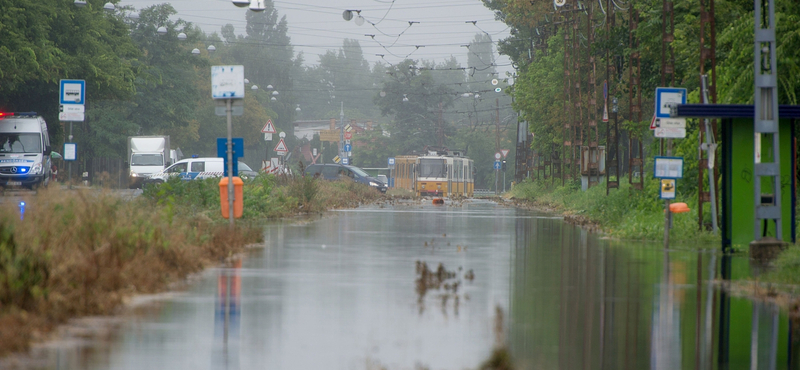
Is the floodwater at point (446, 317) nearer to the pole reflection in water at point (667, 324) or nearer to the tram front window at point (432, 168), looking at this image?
the pole reflection in water at point (667, 324)

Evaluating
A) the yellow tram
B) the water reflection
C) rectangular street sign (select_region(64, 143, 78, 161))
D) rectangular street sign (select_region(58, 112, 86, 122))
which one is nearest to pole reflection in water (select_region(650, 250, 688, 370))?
the water reflection

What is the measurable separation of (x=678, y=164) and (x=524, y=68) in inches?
1694

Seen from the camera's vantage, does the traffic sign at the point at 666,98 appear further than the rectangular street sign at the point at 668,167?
Yes

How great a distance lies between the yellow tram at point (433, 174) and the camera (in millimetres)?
63625

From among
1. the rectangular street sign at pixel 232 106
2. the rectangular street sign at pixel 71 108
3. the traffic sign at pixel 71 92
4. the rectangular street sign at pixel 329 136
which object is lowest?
the rectangular street sign at pixel 232 106

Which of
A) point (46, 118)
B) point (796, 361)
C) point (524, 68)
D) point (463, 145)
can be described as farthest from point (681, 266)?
point (463, 145)

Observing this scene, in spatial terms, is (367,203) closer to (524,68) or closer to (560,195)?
(560,195)

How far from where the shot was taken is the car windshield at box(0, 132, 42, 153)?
39562 mm

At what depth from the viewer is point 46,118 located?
159ft

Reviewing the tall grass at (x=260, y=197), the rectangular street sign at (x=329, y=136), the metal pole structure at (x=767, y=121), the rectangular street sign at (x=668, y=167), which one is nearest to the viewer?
the metal pole structure at (x=767, y=121)

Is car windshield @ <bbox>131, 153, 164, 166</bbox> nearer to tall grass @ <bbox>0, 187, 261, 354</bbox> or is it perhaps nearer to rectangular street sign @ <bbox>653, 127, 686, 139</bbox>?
rectangular street sign @ <bbox>653, 127, 686, 139</bbox>

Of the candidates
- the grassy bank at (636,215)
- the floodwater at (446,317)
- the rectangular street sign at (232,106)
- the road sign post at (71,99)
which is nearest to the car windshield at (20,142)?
the road sign post at (71,99)

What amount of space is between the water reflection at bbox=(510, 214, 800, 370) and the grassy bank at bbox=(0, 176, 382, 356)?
3.52m

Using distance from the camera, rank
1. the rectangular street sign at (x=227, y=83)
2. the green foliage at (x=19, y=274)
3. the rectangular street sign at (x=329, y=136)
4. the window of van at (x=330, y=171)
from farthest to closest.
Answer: the rectangular street sign at (x=329, y=136)
the window of van at (x=330, y=171)
the rectangular street sign at (x=227, y=83)
the green foliage at (x=19, y=274)
